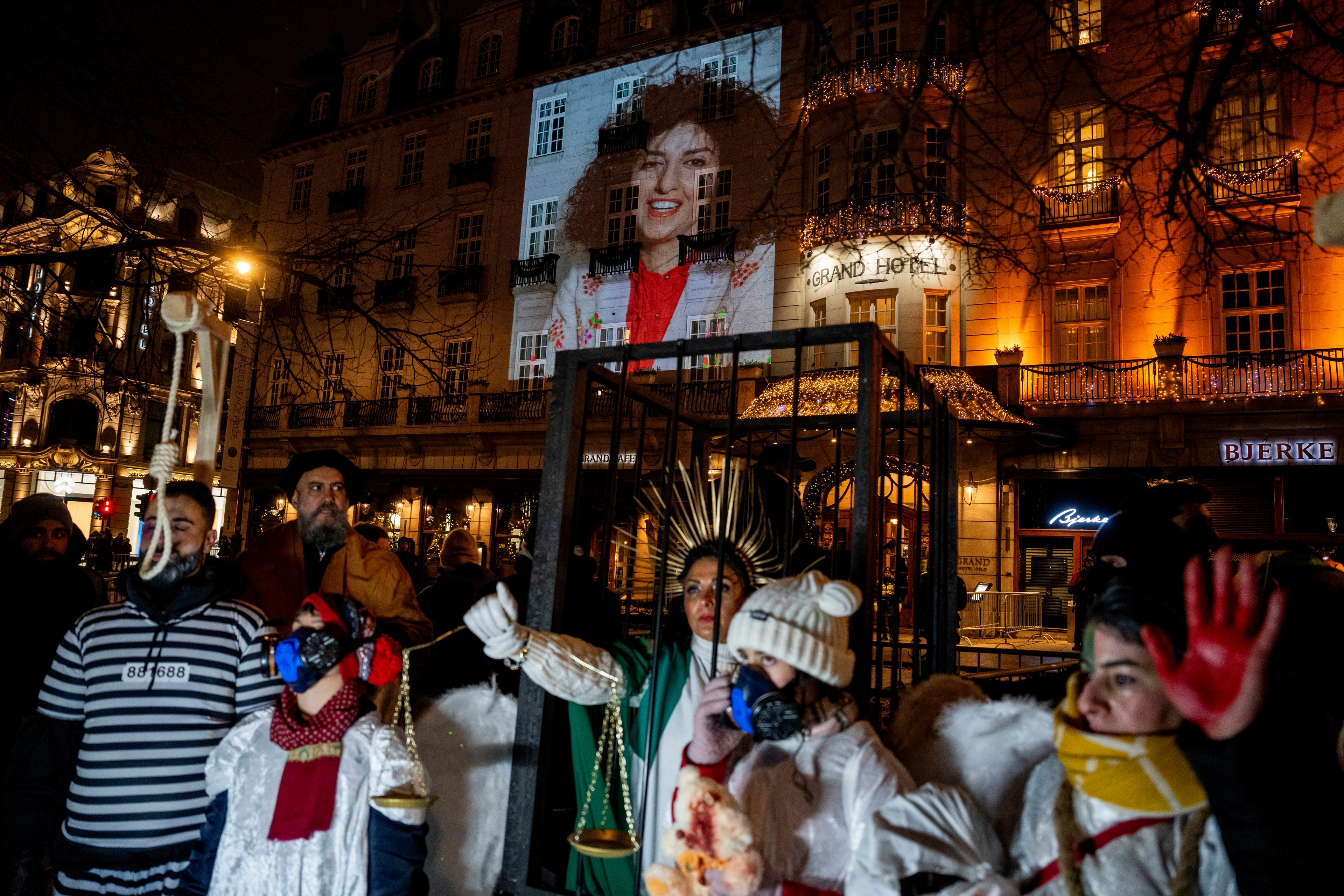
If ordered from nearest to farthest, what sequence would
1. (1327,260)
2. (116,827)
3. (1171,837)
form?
(1171,837), (116,827), (1327,260)

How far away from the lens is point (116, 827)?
256 cm

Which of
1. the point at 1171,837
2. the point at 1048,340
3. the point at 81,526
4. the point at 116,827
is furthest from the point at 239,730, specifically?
the point at 81,526

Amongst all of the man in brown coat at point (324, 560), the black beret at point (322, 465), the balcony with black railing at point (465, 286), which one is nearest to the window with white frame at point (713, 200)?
the balcony with black railing at point (465, 286)

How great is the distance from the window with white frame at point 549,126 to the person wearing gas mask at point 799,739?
20.8 meters

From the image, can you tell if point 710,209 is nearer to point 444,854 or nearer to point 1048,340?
point 1048,340

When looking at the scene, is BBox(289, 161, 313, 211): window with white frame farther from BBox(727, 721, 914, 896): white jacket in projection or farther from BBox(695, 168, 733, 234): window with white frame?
BBox(727, 721, 914, 896): white jacket in projection

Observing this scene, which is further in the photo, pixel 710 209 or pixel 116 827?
pixel 710 209

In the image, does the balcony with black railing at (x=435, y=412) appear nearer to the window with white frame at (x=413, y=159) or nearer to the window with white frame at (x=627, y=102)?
the window with white frame at (x=413, y=159)

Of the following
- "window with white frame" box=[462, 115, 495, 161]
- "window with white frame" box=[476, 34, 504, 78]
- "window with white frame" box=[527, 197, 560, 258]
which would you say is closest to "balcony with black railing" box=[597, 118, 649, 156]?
"window with white frame" box=[527, 197, 560, 258]

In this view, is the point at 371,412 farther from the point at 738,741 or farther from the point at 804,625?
the point at 804,625

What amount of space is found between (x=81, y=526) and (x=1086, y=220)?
37317 millimetres

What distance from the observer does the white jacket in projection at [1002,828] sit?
1.62 meters

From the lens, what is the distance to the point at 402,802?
2148 mm

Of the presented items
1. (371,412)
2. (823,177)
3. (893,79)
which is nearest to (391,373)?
(371,412)
